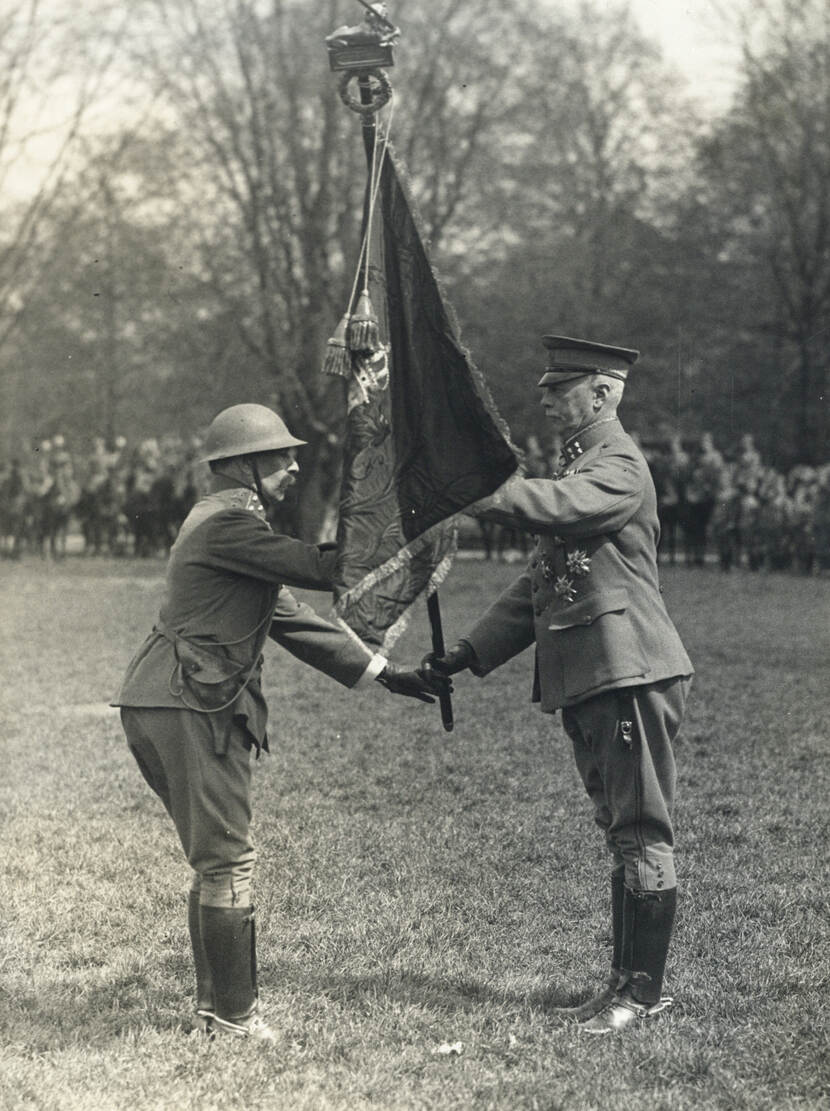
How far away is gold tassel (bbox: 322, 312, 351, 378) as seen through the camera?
4.75 m

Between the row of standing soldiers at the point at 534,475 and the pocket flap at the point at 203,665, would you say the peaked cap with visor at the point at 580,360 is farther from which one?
the row of standing soldiers at the point at 534,475

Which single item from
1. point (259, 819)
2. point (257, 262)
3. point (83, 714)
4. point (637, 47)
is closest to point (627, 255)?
point (637, 47)

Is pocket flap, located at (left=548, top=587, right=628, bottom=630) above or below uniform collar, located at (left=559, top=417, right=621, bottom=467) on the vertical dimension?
below

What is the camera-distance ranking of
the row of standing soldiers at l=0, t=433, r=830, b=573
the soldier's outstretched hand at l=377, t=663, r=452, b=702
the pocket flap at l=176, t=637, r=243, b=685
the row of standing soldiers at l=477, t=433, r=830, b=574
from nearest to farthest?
the pocket flap at l=176, t=637, r=243, b=685
the soldier's outstretched hand at l=377, t=663, r=452, b=702
the row of standing soldiers at l=477, t=433, r=830, b=574
the row of standing soldiers at l=0, t=433, r=830, b=573

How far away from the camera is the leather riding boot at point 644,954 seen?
194 inches

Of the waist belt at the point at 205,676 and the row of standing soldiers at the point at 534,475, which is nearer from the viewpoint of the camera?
the waist belt at the point at 205,676

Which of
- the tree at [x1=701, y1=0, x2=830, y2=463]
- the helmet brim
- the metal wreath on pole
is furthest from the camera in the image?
the tree at [x1=701, y1=0, x2=830, y2=463]

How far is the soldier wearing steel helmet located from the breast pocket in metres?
0.75

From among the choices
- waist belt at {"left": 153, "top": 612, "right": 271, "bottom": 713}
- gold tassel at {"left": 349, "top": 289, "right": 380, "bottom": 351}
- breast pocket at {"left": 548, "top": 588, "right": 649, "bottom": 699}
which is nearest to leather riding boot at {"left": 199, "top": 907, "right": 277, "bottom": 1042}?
waist belt at {"left": 153, "top": 612, "right": 271, "bottom": 713}

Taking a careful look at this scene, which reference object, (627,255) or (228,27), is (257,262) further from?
(627,255)

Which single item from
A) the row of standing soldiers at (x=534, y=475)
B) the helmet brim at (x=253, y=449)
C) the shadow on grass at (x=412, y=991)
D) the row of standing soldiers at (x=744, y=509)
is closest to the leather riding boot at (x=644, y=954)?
the shadow on grass at (x=412, y=991)

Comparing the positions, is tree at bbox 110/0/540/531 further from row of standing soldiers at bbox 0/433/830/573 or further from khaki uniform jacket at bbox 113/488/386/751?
khaki uniform jacket at bbox 113/488/386/751

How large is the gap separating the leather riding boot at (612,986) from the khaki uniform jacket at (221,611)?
48.8 inches

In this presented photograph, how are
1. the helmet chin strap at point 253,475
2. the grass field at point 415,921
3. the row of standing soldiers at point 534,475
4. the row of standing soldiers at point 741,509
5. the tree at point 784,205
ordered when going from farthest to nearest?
the tree at point 784,205, the row of standing soldiers at point 534,475, the row of standing soldiers at point 741,509, the helmet chin strap at point 253,475, the grass field at point 415,921
